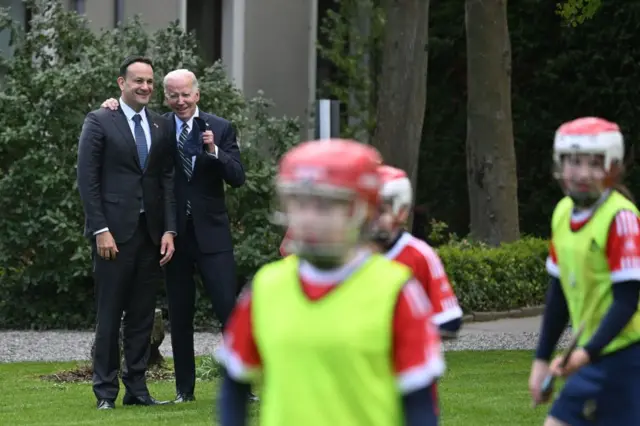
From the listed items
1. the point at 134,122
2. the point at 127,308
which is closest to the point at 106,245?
the point at 127,308

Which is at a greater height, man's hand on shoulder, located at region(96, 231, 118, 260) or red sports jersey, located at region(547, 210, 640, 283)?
red sports jersey, located at region(547, 210, 640, 283)

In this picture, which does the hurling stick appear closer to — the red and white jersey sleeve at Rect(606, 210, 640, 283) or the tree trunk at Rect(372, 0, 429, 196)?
the red and white jersey sleeve at Rect(606, 210, 640, 283)

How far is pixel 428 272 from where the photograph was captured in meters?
5.41

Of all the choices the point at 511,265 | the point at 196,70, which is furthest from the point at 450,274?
the point at 196,70

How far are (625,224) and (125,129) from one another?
4922mm

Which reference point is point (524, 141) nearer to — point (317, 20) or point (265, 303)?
point (317, 20)

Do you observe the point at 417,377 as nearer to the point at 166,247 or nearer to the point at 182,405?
the point at 166,247

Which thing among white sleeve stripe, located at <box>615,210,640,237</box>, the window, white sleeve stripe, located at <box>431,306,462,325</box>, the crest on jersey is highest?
the window

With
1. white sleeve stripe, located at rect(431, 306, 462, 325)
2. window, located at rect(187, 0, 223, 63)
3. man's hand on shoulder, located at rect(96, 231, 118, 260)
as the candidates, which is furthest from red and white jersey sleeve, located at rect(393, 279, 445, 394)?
window, located at rect(187, 0, 223, 63)

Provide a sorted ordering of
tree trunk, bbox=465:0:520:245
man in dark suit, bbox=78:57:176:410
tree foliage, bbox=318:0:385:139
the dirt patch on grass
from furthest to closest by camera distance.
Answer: tree foliage, bbox=318:0:385:139
tree trunk, bbox=465:0:520:245
the dirt patch on grass
man in dark suit, bbox=78:57:176:410

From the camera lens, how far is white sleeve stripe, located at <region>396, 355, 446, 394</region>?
3.34 m

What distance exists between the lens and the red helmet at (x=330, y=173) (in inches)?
126

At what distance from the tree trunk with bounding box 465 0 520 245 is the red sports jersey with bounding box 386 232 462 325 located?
14.6m

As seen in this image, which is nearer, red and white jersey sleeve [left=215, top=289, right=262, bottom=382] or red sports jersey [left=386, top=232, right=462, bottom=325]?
red and white jersey sleeve [left=215, top=289, right=262, bottom=382]
